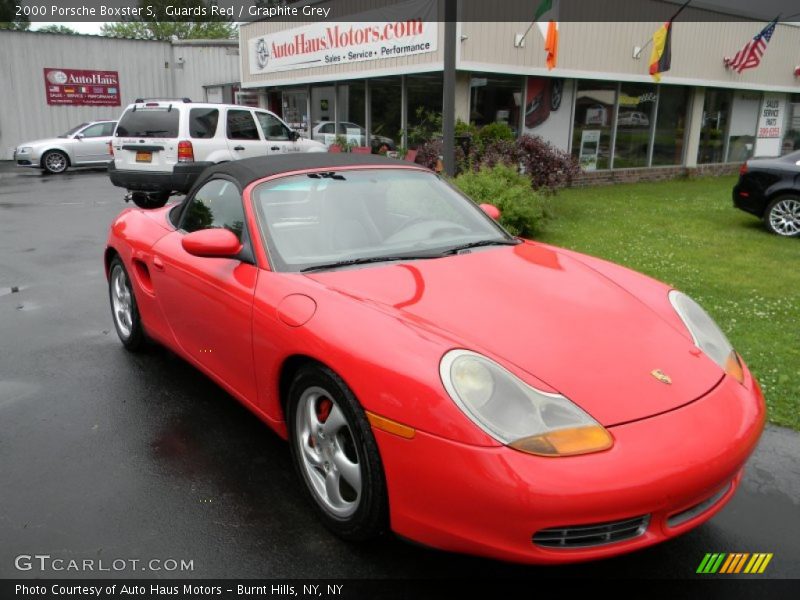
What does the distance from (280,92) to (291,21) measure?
300 cm

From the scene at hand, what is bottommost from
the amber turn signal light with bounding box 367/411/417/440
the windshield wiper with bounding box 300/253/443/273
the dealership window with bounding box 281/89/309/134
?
the amber turn signal light with bounding box 367/411/417/440

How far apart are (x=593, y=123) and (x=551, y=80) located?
6.32ft

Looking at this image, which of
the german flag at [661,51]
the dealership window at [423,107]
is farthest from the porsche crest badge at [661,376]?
the german flag at [661,51]

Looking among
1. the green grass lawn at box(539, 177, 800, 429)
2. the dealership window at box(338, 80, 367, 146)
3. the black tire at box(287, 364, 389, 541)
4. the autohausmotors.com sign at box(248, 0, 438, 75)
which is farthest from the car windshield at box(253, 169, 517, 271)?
the dealership window at box(338, 80, 367, 146)

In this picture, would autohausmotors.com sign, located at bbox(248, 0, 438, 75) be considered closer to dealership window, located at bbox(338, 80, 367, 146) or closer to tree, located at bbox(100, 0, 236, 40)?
dealership window, located at bbox(338, 80, 367, 146)

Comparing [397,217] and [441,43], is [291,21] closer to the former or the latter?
[441,43]

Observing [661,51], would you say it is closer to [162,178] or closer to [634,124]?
[634,124]

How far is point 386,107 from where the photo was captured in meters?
16.2

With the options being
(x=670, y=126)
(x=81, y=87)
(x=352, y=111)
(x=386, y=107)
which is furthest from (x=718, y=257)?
(x=81, y=87)

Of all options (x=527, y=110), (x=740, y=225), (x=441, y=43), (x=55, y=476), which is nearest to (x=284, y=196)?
(x=55, y=476)

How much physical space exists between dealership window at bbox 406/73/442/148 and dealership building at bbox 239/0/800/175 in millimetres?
34

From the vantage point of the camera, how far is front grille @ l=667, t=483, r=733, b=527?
219 cm

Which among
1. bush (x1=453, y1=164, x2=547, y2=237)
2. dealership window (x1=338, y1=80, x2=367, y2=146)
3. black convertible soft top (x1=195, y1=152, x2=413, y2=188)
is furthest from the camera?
dealership window (x1=338, y1=80, x2=367, y2=146)

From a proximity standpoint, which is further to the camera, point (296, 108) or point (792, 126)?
point (792, 126)
